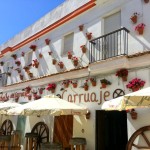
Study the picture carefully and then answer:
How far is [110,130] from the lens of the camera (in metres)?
10.9

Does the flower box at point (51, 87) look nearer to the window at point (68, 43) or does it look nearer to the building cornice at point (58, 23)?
the window at point (68, 43)

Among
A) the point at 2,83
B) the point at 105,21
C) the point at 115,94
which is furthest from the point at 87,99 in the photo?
the point at 2,83

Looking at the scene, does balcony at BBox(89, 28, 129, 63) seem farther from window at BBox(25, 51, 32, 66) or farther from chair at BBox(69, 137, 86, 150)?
window at BBox(25, 51, 32, 66)

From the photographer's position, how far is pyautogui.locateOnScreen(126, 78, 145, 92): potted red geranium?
7.95 meters

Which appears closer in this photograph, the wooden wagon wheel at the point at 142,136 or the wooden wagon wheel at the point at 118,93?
the wooden wagon wheel at the point at 142,136

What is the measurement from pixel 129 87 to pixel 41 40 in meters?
7.76

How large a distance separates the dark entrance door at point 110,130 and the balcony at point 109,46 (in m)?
Result: 2.40

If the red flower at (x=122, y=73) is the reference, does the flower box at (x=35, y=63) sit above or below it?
above

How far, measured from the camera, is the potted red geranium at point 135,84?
26.1 ft

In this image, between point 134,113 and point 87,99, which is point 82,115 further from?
point 134,113

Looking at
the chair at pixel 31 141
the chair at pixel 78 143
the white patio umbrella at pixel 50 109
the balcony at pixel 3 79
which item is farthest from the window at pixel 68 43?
the balcony at pixel 3 79

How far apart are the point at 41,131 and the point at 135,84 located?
6230mm

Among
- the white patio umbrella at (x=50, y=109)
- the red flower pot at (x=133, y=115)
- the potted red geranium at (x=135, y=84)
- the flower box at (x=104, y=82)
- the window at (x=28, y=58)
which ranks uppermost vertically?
the window at (x=28, y=58)

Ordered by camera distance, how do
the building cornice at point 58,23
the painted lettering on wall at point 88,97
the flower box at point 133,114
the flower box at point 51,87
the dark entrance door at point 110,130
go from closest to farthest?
the flower box at point 133,114
the painted lettering on wall at point 88,97
the dark entrance door at point 110,130
the building cornice at point 58,23
the flower box at point 51,87
